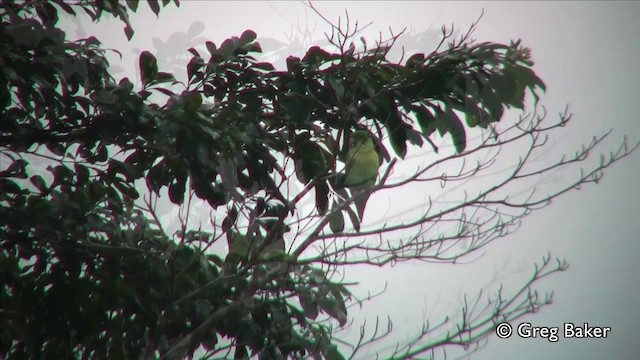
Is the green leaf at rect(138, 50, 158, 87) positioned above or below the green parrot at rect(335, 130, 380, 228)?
above

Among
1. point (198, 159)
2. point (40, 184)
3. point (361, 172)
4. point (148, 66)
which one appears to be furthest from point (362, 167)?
point (40, 184)

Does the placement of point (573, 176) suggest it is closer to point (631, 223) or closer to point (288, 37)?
point (631, 223)

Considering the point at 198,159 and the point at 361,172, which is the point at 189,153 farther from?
the point at 361,172

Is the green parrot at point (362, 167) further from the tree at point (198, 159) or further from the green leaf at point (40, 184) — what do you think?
the green leaf at point (40, 184)

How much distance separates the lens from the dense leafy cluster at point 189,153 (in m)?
1.06

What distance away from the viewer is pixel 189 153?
38.8 inches

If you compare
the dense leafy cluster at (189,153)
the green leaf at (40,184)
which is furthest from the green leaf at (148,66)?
the green leaf at (40,184)

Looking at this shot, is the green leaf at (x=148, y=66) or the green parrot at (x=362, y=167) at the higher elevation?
the green leaf at (x=148, y=66)

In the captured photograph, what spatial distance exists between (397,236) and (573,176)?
680 millimetres

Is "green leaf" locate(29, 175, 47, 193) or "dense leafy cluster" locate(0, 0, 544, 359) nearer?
"dense leafy cluster" locate(0, 0, 544, 359)

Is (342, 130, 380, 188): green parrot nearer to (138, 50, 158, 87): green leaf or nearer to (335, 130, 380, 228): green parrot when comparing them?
(335, 130, 380, 228): green parrot

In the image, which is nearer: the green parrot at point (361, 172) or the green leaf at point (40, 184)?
the green parrot at point (361, 172)

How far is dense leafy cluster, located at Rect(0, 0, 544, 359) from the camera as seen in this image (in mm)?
1056

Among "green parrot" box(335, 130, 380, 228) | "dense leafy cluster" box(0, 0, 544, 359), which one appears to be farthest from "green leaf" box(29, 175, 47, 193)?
"green parrot" box(335, 130, 380, 228)
